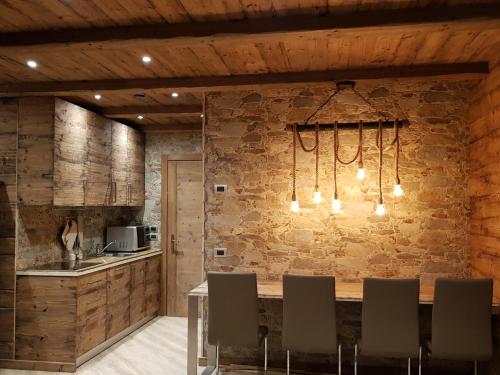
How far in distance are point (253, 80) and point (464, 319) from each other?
257 centimetres

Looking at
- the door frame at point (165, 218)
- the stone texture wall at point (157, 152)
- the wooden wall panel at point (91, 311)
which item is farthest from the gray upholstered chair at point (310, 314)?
the stone texture wall at point (157, 152)

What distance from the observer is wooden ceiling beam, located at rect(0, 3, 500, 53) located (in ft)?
8.61

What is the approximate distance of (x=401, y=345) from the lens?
10.4 ft

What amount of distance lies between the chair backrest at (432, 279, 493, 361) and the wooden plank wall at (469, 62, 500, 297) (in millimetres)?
414

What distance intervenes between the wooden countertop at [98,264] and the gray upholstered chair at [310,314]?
2071 millimetres

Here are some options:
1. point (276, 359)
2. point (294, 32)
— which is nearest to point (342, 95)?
point (294, 32)

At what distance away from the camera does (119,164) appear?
5.49m

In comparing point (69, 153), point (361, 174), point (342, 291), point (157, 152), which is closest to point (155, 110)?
point (69, 153)

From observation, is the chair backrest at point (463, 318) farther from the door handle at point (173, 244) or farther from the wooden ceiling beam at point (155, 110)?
the door handle at point (173, 244)

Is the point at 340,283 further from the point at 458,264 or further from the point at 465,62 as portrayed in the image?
the point at 465,62

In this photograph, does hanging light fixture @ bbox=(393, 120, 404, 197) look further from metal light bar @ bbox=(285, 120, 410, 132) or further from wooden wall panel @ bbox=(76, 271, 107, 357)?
wooden wall panel @ bbox=(76, 271, 107, 357)

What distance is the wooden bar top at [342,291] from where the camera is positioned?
3432 mm

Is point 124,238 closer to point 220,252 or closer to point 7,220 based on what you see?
point 7,220

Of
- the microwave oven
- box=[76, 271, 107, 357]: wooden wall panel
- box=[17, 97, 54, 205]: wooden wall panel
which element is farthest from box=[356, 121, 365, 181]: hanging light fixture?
the microwave oven
